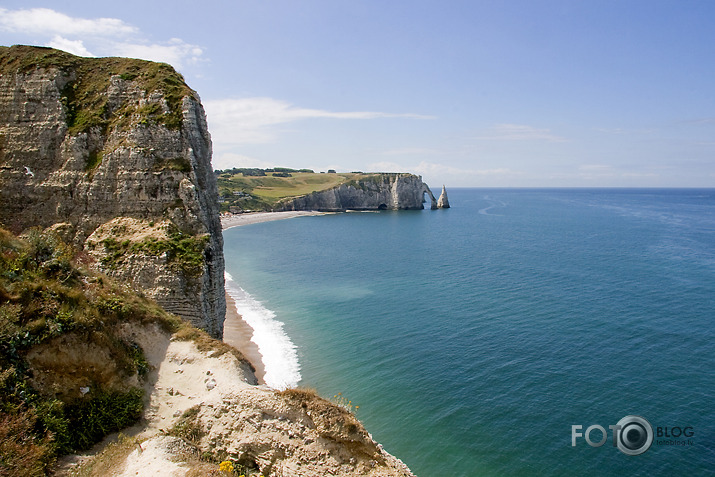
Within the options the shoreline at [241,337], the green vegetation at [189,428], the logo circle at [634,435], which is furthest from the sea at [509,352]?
the green vegetation at [189,428]

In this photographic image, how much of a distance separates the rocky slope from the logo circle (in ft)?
551

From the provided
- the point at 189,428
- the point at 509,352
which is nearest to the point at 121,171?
the point at 189,428

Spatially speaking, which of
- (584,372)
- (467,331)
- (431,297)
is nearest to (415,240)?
(431,297)

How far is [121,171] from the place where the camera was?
2334cm

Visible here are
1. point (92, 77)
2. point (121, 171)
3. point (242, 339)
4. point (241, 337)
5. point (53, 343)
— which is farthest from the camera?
point (241, 337)

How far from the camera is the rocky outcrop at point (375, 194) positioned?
621 feet

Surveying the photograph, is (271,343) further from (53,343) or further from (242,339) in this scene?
(53,343)

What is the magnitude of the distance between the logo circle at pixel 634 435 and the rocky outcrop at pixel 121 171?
2354cm

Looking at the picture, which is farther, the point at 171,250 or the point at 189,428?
the point at 171,250

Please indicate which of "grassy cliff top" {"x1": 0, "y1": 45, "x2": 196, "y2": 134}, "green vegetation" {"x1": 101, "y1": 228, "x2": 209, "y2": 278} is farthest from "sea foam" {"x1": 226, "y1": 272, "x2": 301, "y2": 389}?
Result: "grassy cliff top" {"x1": 0, "y1": 45, "x2": 196, "y2": 134}

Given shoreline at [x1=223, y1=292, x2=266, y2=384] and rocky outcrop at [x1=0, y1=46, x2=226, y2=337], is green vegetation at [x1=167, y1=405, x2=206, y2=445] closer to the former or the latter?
rocky outcrop at [x1=0, y1=46, x2=226, y2=337]

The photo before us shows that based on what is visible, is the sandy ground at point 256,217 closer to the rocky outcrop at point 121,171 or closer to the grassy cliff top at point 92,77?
the grassy cliff top at point 92,77

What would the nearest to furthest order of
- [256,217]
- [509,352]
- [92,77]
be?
[92,77] < [509,352] < [256,217]

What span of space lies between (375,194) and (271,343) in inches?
6272
